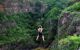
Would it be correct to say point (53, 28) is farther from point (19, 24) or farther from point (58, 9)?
point (19, 24)

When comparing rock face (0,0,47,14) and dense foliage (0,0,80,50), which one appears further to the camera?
rock face (0,0,47,14)

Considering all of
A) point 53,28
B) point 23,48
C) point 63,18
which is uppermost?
point 63,18

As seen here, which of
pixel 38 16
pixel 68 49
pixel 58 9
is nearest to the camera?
pixel 68 49

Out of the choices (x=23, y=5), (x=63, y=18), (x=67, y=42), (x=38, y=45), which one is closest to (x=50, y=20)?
(x=38, y=45)

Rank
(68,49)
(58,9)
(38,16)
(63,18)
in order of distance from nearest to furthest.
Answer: (68,49), (63,18), (58,9), (38,16)

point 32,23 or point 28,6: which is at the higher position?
point 28,6

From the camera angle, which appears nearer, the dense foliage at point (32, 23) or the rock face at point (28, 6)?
the dense foliage at point (32, 23)

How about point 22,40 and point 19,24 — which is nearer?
point 22,40

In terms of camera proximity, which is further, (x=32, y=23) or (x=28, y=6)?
(x=28, y=6)

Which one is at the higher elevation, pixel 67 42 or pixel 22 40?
pixel 67 42
